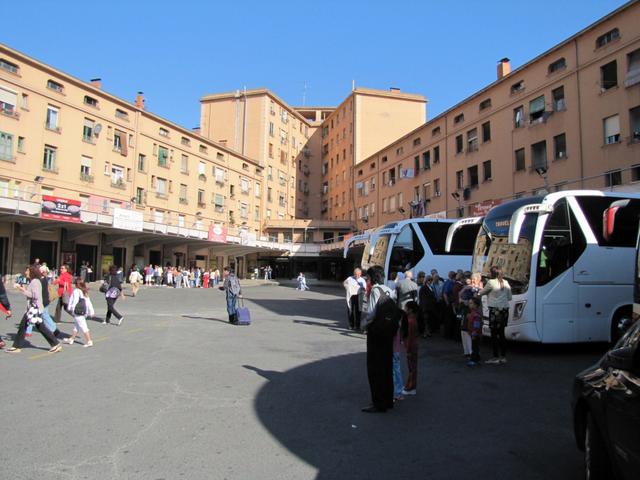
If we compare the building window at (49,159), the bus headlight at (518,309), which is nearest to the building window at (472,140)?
the bus headlight at (518,309)

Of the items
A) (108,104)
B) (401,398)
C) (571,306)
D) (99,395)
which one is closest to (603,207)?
(571,306)

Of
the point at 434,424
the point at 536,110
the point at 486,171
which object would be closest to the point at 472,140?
the point at 486,171

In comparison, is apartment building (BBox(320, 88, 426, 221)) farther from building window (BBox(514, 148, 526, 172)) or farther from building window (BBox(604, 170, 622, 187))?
building window (BBox(604, 170, 622, 187))

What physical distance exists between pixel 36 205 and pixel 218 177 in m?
26.8

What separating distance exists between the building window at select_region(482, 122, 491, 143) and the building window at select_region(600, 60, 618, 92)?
9483mm

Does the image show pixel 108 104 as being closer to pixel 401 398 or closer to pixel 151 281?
pixel 151 281

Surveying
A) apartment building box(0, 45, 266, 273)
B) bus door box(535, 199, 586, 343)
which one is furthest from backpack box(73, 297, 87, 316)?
apartment building box(0, 45, 266, 273)

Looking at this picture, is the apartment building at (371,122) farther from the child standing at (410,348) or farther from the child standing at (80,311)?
the child standing at (410,348)

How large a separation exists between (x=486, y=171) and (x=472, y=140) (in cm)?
328

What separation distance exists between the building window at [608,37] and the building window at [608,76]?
1150 mm

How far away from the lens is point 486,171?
3409 centimetres

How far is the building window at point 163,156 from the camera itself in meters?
46.9

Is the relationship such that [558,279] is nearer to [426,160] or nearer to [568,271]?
[568,271]

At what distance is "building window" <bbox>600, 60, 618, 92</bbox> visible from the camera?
24031 mm
